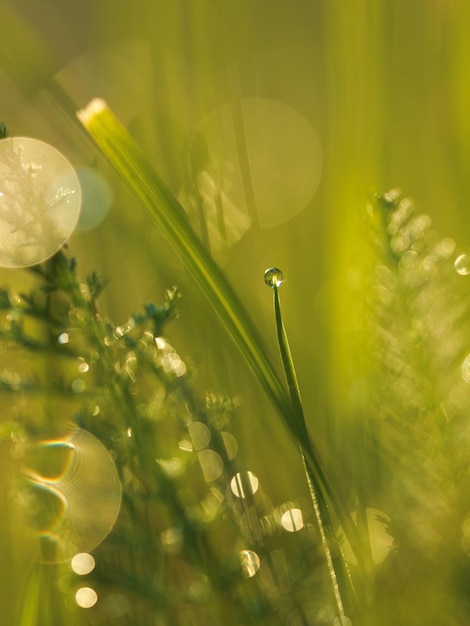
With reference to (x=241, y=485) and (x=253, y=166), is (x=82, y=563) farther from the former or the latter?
(x=253, y=166)

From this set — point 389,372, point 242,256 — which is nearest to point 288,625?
point 389,372

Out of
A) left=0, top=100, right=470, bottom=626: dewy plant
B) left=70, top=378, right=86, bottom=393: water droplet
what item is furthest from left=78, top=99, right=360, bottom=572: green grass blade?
left=70, top=378, right=86, bottom=393: water droplet

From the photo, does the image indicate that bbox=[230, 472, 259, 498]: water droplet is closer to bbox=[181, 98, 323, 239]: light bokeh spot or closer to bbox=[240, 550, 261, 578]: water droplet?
bbox=[240, 550, 261, 578]: water droplet

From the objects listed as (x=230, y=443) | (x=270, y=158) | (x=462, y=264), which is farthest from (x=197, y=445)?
(x=270, y=158)

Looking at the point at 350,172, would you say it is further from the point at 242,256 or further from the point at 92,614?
the point at 92,614

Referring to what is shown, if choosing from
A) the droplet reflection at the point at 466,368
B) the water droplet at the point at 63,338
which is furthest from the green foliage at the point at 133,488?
the droplet reflection at the point at 466,368

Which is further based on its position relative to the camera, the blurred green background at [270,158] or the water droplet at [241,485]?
the blurred green background at [270,158]

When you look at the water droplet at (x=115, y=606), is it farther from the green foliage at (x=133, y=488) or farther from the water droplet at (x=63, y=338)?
the water droplet at (x=63, y=338)
